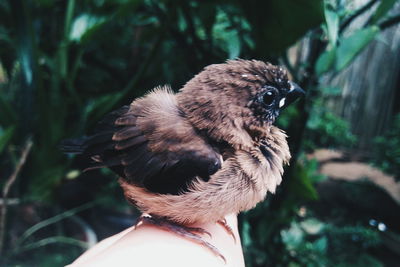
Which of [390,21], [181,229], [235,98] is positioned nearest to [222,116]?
[235,98]

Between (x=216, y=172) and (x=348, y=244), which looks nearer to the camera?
(x=216, y=172)

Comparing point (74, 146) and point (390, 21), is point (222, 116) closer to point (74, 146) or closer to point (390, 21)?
point (74, 146)

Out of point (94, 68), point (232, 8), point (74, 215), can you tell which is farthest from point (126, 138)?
point (94, 68)

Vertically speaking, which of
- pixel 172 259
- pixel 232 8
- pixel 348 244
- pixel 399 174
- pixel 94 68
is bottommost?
pixel 348 244

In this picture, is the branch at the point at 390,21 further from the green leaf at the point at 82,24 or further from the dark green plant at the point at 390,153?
the green leaf at the point at 82,24

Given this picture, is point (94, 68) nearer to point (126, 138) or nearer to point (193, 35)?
point (193, 35)

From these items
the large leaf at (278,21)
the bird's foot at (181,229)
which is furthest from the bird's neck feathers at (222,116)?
the large leaf at (278,21)

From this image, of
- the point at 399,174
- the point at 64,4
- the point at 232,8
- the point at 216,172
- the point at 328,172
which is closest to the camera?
the point at 216,172

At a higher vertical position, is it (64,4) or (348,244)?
(64,4)
